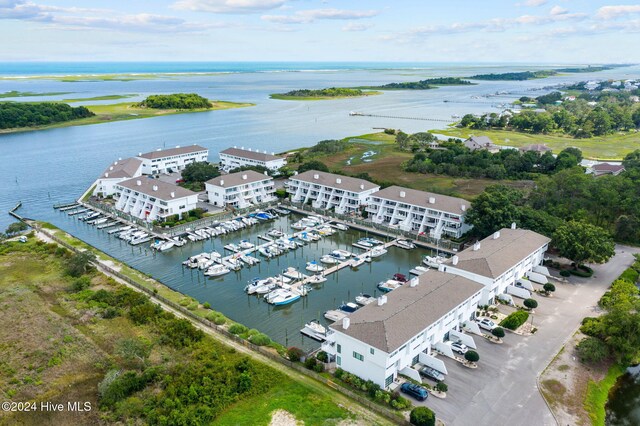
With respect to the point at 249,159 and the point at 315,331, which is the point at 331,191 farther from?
the point at 315,331

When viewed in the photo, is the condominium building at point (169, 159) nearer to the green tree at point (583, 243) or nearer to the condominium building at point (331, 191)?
the condominium building at point (331, 191)

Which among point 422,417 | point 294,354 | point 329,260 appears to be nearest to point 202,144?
point 329,260

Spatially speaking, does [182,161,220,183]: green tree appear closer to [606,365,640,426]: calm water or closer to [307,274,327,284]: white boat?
[307,274,327,284]: white boat

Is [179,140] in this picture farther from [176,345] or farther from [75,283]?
[176,345]

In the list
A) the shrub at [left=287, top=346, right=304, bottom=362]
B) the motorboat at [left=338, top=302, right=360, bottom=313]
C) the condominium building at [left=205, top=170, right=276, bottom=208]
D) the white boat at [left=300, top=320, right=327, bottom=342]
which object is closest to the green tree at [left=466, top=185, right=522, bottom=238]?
the motorboat at [left=338, top=302, right=360, bottom=313]

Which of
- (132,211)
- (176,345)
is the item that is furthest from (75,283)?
(132,211)
